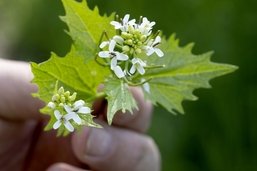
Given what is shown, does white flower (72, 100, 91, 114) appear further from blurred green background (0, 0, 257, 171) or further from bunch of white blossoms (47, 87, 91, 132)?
blurred green background (0, 0, 257, 171)

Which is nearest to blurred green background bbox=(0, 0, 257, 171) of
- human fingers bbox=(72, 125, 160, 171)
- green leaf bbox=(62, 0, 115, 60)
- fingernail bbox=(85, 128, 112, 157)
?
human fingers bbox=(72, 125, 160, 171)

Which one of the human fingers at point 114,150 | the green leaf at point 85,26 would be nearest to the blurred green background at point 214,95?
the human fingers at point 114,150

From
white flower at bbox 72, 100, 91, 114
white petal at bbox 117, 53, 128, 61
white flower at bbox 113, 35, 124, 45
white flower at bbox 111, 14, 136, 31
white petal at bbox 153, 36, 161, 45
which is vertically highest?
white flower at bbox 111, 14, 136, 31

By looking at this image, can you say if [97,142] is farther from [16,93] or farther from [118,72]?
[118,72]

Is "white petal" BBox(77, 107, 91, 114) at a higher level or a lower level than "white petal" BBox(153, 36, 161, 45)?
lower

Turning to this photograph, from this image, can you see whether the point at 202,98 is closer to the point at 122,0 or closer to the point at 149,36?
the point at 122,0
